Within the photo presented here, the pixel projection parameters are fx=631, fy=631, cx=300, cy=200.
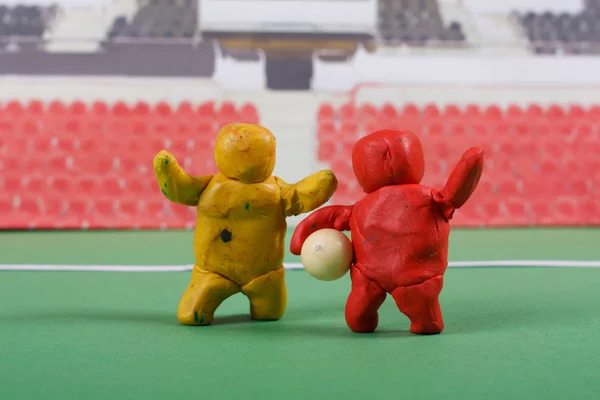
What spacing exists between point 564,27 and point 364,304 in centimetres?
824

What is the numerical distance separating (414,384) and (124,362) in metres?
0.58

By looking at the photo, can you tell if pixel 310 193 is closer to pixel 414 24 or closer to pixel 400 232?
pixel 400 232

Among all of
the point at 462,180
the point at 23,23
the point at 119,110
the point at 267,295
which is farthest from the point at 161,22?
the point at 462,180

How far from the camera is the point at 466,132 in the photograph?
582 cm

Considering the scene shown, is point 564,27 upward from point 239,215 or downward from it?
upward

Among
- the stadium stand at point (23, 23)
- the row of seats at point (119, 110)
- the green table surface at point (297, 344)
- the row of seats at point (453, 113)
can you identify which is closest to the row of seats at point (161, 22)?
the stadium stand at point (23, 23)

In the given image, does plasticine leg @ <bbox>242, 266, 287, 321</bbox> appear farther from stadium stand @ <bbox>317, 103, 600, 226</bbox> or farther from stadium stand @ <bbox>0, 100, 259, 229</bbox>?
stadium stand @ <bbox>317, 103, 600, 226</bbox>

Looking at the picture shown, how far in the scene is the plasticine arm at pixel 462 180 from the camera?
4.74 ft

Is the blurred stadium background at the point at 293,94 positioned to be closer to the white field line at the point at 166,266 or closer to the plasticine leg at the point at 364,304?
the white field line at the point at 166,266

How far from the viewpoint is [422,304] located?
152cm

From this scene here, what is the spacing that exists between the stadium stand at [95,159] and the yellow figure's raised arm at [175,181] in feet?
11.7

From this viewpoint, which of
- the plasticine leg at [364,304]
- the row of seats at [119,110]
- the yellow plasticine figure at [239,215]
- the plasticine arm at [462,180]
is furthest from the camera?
the row of seats at [119,110]

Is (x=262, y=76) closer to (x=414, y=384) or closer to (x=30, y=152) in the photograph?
(x=30, y=152)

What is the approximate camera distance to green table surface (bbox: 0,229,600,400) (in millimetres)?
1123
